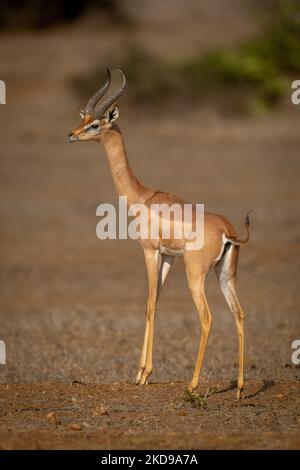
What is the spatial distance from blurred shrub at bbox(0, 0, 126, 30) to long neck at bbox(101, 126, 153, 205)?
1748 inches

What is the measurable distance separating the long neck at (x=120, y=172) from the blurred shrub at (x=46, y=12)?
4439cm

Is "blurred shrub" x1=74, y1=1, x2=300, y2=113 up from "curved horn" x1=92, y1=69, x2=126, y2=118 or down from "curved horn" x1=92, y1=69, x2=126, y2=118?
up

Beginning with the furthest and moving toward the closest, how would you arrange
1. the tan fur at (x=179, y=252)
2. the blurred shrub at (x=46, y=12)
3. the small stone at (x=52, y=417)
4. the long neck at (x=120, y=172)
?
the blurred shrub at (x=46, y=12)
the long neck at (x=120, y=172)
the tan fur at (x=179, y=252)
the small stone at (x=52, y=417)

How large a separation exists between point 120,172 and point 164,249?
965mm

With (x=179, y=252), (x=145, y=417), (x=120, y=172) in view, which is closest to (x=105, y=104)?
(x=120, y=172)

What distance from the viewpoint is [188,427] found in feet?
27.6

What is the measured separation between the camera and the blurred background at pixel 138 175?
13.6 metres

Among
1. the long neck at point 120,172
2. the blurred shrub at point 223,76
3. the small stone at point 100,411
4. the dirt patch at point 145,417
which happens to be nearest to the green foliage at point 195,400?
the dirt patch at point 145,417

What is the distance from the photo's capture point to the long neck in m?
10.3

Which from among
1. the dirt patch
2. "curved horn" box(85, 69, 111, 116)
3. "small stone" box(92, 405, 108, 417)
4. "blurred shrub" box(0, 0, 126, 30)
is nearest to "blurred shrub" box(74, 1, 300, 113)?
"blurred shrub" box(0, 0, 126, 30)

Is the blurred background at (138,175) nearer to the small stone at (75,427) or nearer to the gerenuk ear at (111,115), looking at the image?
the small stone at (75,427)

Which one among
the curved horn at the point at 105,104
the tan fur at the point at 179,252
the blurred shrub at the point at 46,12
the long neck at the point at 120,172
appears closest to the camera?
the tan fur at the point at 179,252

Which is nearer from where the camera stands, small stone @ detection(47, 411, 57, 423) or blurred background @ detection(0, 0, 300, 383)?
small stone @ detection(47, 411, 57, 423)

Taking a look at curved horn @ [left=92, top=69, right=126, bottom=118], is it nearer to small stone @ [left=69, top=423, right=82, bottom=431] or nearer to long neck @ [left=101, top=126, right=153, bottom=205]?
long neck @ [left=101, top=126, right=153, bottom=205]
